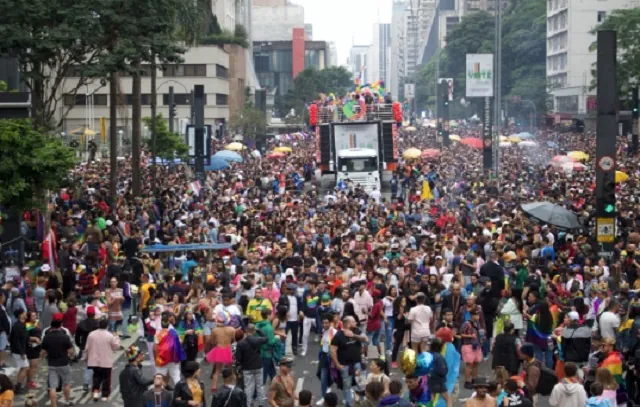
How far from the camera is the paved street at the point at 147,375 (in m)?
16.5

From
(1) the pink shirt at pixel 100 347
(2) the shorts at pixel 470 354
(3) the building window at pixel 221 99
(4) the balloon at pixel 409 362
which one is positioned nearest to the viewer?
(4) the balloon at pixel 409 362

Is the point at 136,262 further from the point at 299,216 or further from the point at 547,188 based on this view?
the point at 547,188

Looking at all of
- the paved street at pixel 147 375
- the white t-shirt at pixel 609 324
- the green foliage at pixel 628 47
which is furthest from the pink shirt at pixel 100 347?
the green foliage at pixel 628 47

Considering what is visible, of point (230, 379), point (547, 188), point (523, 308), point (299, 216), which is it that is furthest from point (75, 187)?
point (230, 379)

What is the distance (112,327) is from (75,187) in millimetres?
20013

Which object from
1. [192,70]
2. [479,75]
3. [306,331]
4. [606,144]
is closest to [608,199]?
[606,144]

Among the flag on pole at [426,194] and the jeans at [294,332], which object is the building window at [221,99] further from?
the jeans at [294,332]

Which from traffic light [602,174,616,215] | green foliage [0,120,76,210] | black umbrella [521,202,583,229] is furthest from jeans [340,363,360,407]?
black umbrella [521,202,583,229]

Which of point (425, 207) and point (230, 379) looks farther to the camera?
point (425, 207)

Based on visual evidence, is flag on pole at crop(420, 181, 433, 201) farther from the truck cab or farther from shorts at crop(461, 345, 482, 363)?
shorts at crop(461, 345, 482, 363)

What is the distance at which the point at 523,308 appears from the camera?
62.9 feet

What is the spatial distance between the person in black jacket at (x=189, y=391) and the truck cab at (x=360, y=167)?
37609 millimetres

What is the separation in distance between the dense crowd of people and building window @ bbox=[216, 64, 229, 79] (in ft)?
220

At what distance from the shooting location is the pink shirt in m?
16.0
